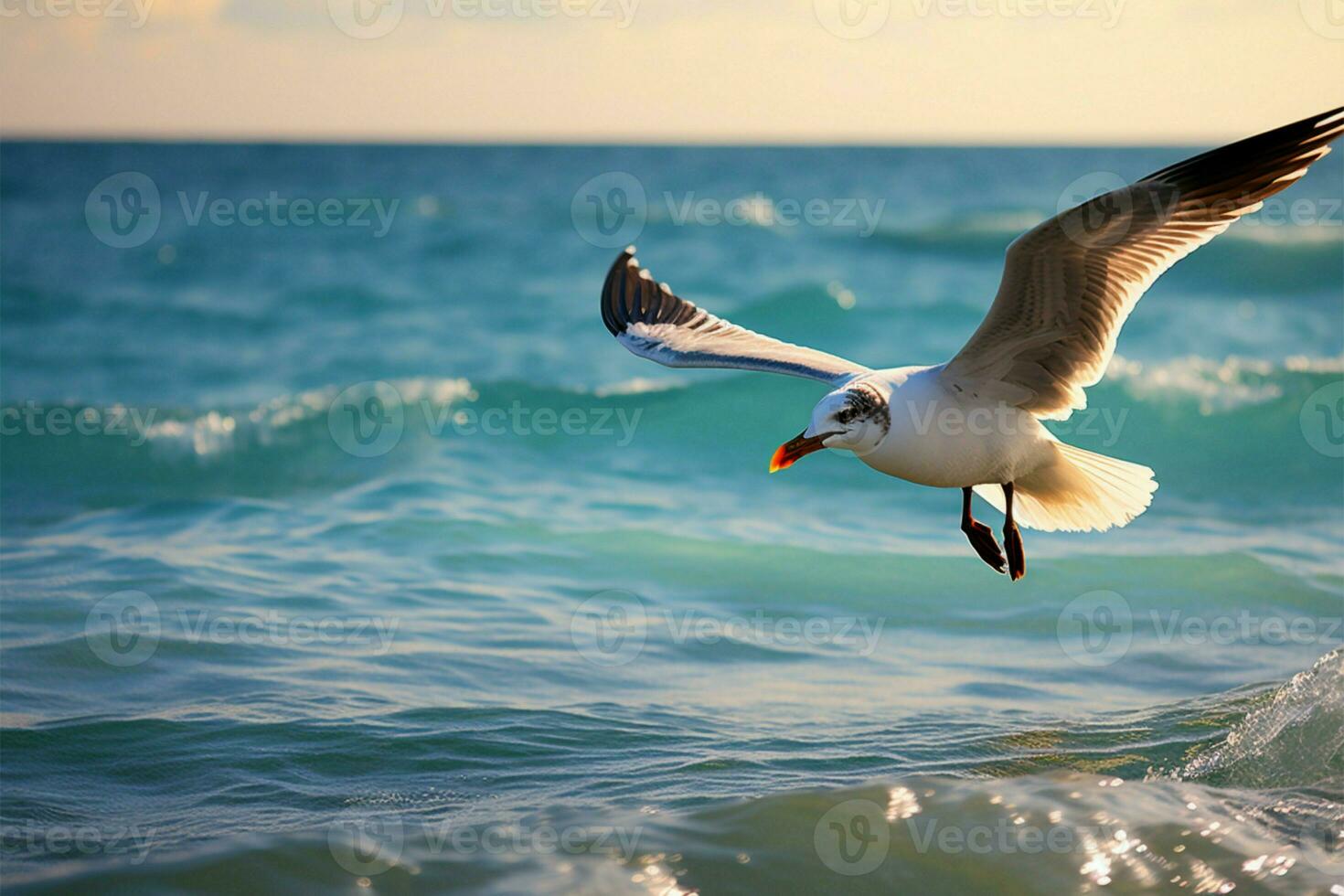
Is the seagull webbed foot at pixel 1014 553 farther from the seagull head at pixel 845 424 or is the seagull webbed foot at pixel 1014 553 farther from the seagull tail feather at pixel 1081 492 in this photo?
the seagull head at pixel 845 424

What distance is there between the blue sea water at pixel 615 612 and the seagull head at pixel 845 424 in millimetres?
1290

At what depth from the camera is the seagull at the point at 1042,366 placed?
5.28 meters

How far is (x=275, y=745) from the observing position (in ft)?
20.3

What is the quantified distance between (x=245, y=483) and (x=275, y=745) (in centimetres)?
659

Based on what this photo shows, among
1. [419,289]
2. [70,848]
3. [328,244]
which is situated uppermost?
[328,244]

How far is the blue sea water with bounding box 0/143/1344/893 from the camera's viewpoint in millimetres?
4945

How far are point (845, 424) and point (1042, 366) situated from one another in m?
1.11

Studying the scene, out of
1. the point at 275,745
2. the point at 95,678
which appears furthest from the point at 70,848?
the point at 95,678

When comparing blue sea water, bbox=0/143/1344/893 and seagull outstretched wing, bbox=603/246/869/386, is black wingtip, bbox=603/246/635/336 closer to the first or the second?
seagull outstretched wing, bbox=603/246/869/386

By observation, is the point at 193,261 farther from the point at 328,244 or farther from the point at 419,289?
the point at 419,289

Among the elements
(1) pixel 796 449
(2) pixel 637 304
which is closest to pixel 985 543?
(1) pixel 796 449

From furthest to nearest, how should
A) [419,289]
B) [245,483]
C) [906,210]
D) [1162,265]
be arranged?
[906,210] → [419,289] → [245,483] → [1162,265]

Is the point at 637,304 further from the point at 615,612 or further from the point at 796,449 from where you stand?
the point at 796,449

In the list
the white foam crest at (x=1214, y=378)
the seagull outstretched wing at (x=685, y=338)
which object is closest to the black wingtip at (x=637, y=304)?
the seagull outstretched wing at (x=685, y=338)
